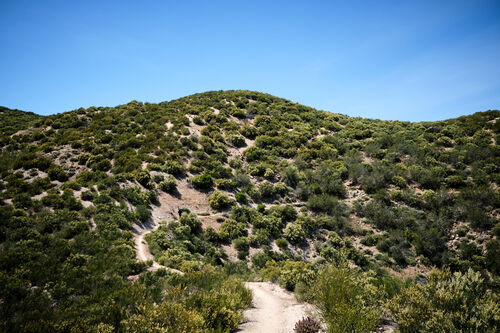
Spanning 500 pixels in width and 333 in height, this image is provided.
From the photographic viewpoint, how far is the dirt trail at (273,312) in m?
7.96

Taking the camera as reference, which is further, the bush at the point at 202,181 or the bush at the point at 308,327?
the bush at the point at 202,181

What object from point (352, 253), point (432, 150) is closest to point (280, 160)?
point (352, 253)

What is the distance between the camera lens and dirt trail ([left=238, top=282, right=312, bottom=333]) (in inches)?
313

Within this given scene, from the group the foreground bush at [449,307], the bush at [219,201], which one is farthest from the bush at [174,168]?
the foreground bush at [449,307]

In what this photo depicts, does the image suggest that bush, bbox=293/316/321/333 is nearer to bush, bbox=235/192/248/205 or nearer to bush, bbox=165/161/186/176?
bush, bbox=235/192/248/205

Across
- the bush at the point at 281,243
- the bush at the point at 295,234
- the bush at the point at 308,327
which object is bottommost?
the bush at the point at 281,243

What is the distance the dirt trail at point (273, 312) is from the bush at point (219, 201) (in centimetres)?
1244

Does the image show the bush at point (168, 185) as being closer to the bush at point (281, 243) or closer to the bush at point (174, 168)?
the bush at point (174, 168)

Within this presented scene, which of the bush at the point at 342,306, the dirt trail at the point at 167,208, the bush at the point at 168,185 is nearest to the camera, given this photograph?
the bush at the point at 342,306

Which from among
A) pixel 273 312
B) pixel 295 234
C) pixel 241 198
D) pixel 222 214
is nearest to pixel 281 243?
pixel 295 234

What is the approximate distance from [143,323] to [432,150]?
126 feet

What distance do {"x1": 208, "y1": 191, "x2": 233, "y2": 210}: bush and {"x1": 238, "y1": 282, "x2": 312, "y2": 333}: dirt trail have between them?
40.8 ft

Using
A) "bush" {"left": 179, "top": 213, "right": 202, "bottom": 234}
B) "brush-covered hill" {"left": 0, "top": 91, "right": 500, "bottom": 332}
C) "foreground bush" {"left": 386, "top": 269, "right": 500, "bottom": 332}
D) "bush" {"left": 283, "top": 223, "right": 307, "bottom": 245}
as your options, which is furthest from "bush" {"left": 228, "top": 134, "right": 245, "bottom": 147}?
"foreground bush" {"left": 386, "top": 269, "right": 500, "bottom": 332}

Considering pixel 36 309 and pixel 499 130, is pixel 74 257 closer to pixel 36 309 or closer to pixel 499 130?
pixel 36 309
